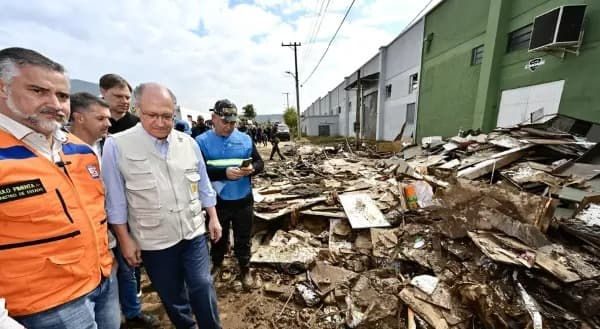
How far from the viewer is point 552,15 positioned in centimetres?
591

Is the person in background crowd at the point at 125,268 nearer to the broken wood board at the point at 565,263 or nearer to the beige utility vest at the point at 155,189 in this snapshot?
the beige utility vest at the point at 155,189

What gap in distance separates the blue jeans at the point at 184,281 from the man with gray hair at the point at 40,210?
0.51m

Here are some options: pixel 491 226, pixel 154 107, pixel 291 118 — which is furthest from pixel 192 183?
pixel 291 118

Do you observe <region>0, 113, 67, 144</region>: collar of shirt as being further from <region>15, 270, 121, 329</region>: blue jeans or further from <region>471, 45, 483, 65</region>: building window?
<region>471, 45, 483, 65</region>: building window

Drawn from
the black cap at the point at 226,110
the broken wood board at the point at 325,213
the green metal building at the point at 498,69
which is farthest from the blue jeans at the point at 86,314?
the green metal building at the point at 498,69

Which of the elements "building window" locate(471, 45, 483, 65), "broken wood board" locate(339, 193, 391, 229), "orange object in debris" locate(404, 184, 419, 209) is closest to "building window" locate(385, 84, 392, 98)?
"building window" locate(471, 45, 483, 65)

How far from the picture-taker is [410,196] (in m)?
4.01

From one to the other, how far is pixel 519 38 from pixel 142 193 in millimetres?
11134

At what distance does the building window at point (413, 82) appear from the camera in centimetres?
1395

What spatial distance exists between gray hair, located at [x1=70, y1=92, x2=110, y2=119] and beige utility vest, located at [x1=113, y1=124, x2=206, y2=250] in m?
0.53

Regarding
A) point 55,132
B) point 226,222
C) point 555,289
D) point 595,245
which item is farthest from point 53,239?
point 595,245

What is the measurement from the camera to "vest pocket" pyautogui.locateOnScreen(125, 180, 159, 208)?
5.25 feet

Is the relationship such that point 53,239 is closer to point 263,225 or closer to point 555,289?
point 263,225

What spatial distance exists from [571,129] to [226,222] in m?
8.21
